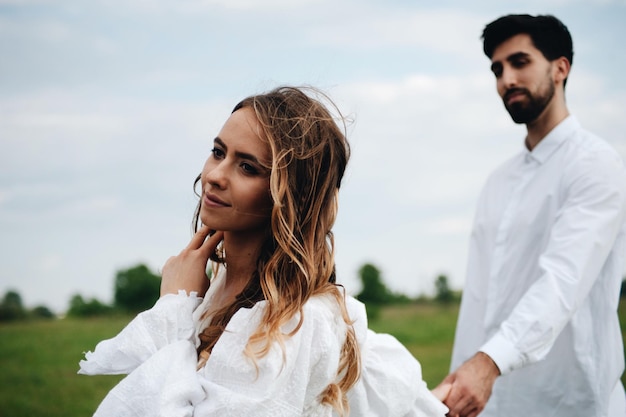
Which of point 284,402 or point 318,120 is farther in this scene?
point 318,120

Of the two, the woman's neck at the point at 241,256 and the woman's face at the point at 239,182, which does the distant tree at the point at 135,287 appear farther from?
the woman's face at the point at 239,182

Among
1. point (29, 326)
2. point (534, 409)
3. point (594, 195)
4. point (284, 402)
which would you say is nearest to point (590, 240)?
point (594, 195)

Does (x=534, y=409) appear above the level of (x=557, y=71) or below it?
below

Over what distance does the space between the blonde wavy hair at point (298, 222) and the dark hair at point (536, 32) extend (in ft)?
5.91

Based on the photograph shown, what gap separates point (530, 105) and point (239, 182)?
6.96 ft

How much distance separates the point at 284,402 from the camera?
2180 mm

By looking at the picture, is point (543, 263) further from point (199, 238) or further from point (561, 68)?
point (199, 238)

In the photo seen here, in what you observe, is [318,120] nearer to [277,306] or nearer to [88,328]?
[277,306]

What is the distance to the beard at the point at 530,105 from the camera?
154 inches

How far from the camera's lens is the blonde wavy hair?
2389mm

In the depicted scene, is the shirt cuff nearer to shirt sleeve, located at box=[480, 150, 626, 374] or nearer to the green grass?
shirt sleeve, located at box=[480, 150, 626, 374]

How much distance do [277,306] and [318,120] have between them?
690 millimetres

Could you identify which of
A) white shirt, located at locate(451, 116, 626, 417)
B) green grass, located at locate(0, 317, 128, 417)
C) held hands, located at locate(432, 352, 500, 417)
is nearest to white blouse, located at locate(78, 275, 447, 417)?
held hands, located at locate(432, 352, 500, 417)

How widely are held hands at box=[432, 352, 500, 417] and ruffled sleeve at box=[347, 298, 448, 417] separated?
39 cm
